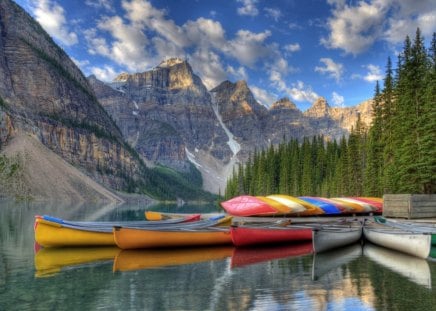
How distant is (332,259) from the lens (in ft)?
74.7

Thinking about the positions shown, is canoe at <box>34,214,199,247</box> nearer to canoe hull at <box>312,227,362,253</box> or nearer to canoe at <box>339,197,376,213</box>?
canoe hull at <box>312,227,362,253</box>

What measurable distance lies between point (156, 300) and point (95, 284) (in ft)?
13.1

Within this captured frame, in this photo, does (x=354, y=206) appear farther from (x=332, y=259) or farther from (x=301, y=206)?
(x=332, y=259)

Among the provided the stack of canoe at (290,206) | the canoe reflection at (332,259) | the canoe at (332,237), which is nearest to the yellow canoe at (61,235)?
the stack of canoe at (290,206)

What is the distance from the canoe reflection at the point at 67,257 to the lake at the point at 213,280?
52mm

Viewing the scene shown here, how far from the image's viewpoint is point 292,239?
28656 millimetres

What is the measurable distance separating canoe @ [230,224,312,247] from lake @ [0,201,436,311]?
944 millimetres

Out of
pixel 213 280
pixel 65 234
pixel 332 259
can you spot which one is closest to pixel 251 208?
pixel 332 259

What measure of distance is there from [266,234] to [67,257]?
1306cm

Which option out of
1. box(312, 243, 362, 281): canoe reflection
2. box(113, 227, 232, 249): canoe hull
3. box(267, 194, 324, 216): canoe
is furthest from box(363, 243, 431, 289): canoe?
box(113, 227, 232, 249): canoe hull

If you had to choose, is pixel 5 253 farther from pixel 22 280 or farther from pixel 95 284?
pixel 95 284

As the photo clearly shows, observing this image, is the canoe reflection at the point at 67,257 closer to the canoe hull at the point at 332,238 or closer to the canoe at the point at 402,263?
the canoe hull at the point at 332,238

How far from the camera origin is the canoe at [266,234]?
26453 millimetres

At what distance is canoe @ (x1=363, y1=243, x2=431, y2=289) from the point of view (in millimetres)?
17719
